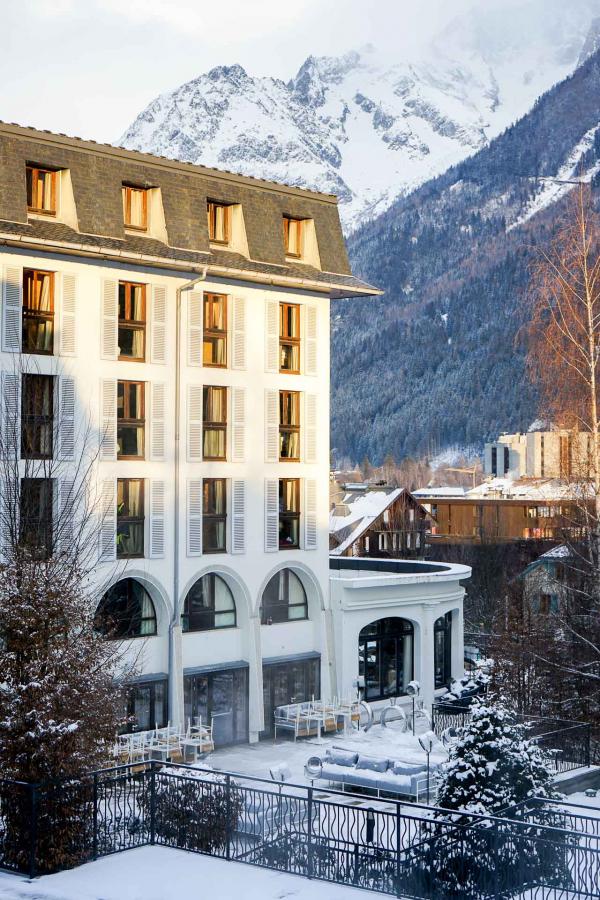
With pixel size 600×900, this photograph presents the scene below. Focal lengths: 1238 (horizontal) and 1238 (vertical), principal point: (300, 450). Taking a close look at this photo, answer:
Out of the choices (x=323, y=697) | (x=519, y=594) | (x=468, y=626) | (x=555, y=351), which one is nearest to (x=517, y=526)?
(x=468, y=626)

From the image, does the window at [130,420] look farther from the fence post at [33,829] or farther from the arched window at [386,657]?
the fence post at [33,829]

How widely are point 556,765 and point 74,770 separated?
14380mm

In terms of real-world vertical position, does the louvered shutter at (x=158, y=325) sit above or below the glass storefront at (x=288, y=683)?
above

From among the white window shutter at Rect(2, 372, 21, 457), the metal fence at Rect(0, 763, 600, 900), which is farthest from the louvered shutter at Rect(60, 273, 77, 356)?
the metal fence at Rect(0, 763, 600, 900)

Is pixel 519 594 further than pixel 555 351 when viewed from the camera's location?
Yes

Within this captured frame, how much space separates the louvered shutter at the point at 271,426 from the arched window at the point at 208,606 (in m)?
4.26

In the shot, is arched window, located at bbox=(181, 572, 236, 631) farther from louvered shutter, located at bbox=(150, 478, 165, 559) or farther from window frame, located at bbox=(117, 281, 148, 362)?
window frame, located at bbox=(117, 281, 148, 362)

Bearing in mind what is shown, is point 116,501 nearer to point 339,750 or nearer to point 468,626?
point 339,750

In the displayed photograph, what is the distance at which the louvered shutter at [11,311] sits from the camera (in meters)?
32.4

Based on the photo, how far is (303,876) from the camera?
1914 centimetres

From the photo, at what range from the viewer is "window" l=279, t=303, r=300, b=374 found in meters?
39.7

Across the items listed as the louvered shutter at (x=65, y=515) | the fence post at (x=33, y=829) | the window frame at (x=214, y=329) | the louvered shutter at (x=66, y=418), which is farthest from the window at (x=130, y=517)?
the fence post at (x=33, y=829)

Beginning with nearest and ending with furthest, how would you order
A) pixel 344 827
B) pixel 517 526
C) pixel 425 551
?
pixel 344 827 → pixel 425 551 → pixel 517 526

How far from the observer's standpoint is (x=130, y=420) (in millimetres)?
35594
